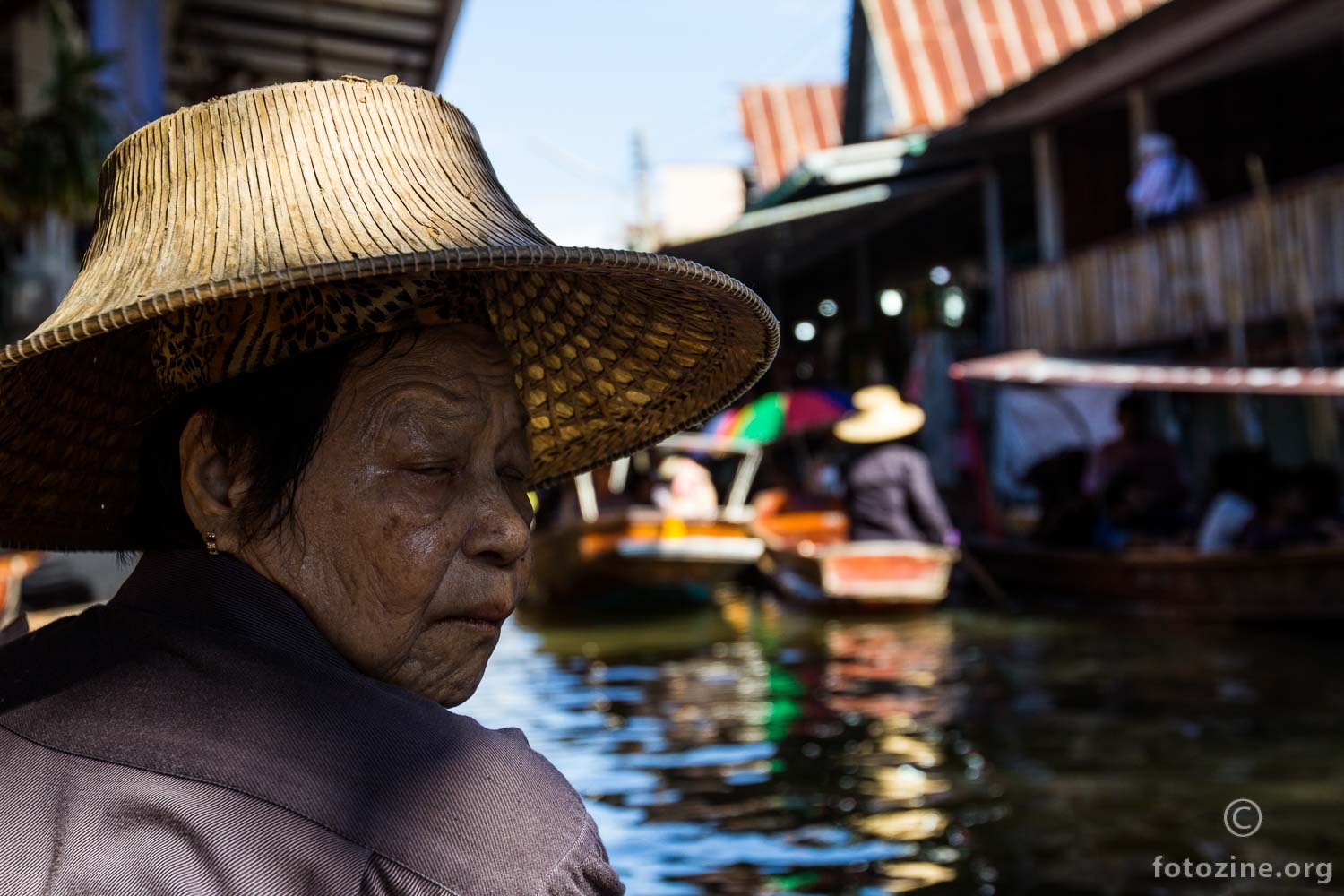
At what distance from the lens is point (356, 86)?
1.50 metres

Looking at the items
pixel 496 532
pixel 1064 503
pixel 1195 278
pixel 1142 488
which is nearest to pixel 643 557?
pixel 1064 503

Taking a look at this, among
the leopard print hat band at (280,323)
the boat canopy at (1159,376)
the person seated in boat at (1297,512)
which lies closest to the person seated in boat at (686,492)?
the boat canopy at (1159,376)

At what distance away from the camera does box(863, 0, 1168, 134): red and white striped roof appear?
59.0ft

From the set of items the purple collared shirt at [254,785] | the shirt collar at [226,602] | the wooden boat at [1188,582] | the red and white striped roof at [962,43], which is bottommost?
the wooden boat at [1188,582]

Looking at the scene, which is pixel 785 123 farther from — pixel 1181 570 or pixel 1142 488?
pixel 1181 570

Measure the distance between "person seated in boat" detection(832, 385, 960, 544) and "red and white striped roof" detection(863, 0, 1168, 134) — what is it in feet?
25.7

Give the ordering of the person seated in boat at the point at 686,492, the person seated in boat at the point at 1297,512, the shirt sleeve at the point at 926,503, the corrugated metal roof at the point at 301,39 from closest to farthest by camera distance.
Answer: the person seated in boat at the point at 1297,512
the shirt sleeve at the point at 926,503
the corrugated metal roof at the point at 301,39
the person seated in boat at the point at 686,492

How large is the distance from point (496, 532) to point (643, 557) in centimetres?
1009

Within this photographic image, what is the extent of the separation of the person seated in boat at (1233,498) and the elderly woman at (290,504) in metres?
8.50

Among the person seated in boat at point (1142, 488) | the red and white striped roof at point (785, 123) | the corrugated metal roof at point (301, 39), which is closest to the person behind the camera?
the person seated in boat at point (1142, 488)

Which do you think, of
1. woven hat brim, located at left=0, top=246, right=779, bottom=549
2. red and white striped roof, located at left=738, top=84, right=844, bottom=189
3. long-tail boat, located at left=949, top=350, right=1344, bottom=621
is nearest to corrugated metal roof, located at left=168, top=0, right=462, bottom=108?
long-tail boat, located at left=949, top=350, right=1344, bottom=621

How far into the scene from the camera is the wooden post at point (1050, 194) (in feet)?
47.6

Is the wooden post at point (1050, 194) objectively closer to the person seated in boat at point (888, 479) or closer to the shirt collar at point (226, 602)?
the person seated in boat at point (888, 479)

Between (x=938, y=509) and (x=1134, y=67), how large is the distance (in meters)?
4.69
